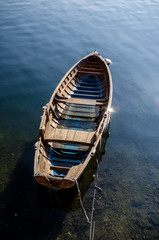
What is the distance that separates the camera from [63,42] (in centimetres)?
2933

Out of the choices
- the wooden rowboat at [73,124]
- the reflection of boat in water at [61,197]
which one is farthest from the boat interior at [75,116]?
the reflection of boat in water at [61,197]

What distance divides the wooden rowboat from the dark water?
183 centimetres

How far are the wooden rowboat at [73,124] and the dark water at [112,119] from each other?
1.83 m

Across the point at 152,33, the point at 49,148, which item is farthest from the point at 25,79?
the point at 152,33

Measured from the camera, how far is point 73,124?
14891 millimetres

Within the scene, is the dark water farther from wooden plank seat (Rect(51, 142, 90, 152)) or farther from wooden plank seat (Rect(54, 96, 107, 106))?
wooden plank seat (Rect(54, 96, 107, 106))

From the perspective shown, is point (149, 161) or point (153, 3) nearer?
point (149, 161)

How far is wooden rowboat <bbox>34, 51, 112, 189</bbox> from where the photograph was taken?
36.1 feet

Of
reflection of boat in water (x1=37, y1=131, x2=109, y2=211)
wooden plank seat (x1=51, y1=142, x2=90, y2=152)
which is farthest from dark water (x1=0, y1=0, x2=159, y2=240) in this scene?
wooden plank seat (x1=51, y1=142, x2=90, y2=152)

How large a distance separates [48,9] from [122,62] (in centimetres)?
2162

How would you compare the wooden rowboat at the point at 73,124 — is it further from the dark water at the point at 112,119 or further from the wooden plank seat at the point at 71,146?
the dark water at the point at 112,119

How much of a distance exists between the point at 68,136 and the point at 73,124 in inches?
73.4

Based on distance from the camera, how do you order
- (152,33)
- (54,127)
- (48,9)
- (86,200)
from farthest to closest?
(48,9), (152,33), (54,127), (86,200)

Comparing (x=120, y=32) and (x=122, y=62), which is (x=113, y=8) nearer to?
(x=120, y=32)
